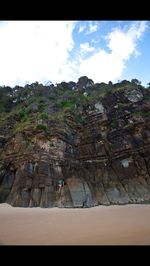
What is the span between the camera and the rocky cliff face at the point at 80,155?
750 inches

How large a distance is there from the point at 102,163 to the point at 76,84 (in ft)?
83.2

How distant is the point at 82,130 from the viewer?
979 inches

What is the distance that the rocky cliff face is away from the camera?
19.0 metres

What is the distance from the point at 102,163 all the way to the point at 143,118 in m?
6.43

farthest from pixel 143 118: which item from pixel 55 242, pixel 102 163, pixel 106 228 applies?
pixel 55 242

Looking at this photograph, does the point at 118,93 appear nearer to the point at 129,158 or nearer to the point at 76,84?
the point at 129,158

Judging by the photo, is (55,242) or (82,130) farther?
(82,130)

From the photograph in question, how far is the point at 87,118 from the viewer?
26328 millimetres

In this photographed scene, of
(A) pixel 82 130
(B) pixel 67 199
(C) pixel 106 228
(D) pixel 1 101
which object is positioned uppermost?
(D) pixel 1 101

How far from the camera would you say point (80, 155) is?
2245cm

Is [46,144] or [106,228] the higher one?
[46,144]
